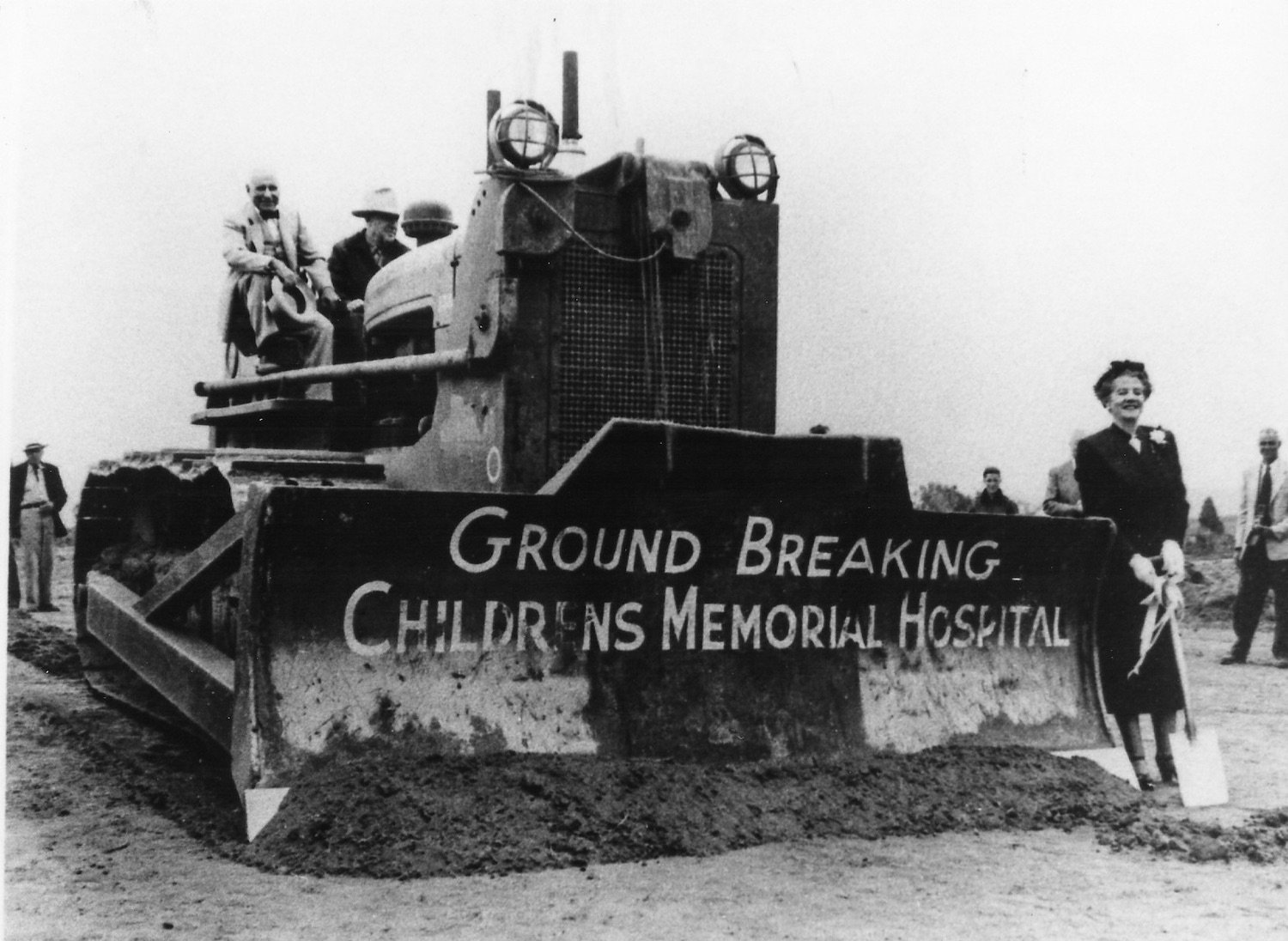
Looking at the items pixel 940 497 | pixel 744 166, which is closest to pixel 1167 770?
pixel 744 166

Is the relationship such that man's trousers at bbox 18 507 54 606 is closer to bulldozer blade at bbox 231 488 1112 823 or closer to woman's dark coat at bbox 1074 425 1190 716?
bulldozer blade at bbox 231 488 1112 823

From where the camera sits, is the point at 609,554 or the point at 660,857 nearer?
the point at 660,857

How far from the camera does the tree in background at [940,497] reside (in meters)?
12.7

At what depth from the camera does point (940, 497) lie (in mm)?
13844

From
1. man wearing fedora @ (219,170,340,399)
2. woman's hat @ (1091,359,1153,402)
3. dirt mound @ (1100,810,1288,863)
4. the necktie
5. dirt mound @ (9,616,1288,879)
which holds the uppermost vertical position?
man wearing fedora @ (219,170,340,399)

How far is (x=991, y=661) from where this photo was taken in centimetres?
540

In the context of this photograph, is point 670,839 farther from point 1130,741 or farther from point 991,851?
point 1130,741

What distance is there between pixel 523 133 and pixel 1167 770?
11.1ft

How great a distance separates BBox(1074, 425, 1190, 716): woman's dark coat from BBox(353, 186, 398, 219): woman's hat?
3.81 metres

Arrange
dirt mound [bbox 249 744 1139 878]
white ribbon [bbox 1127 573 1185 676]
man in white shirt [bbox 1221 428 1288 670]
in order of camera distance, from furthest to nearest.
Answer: man in white shirt [bbox 1221 428 1288 670] < white ribbon [bbox 1127 573 1185 676] < dirt mound [bbox 249 744 1139 878]

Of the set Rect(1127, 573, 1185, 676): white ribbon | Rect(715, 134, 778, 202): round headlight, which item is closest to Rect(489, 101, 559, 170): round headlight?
Rect(715, 134, 778, 202): round headlight

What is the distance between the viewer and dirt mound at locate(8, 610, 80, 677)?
8.34 metres

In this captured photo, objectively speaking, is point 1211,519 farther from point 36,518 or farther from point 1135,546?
point 36,518

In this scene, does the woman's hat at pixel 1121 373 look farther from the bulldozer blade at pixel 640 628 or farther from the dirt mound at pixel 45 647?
the dirt mound at pixel 45 647
